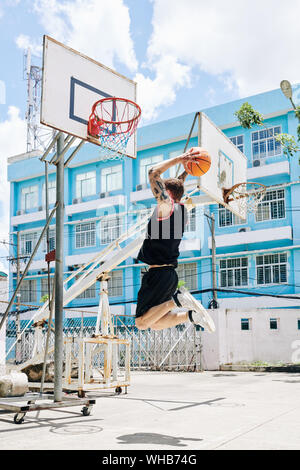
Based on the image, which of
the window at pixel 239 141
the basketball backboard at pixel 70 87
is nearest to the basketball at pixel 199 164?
the basketball backboard at pixel 70 87

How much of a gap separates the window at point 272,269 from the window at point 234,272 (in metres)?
0.85

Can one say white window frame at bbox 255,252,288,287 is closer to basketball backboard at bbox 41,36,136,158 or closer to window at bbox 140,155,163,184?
window at bbox 140,155,163,184

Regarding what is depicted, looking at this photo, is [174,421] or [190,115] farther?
[190,115]

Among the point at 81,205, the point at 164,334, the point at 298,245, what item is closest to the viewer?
the point at 164,334

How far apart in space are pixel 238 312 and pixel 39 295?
2071 centimetres

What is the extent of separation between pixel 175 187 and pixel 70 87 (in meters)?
3.15

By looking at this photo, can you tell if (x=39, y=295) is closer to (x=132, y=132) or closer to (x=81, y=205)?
(x=81, y=205)

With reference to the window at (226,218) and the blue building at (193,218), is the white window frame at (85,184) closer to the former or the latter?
the blue building at (193,218)

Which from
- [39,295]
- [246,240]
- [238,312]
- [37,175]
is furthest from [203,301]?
[37,175]

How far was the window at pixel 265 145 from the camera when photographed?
94.6 feet

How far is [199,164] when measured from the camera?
5.94 m

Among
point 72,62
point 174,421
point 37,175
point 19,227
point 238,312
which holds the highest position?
point 37,175

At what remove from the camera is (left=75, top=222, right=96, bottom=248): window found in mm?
35781

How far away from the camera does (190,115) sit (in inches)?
1238
